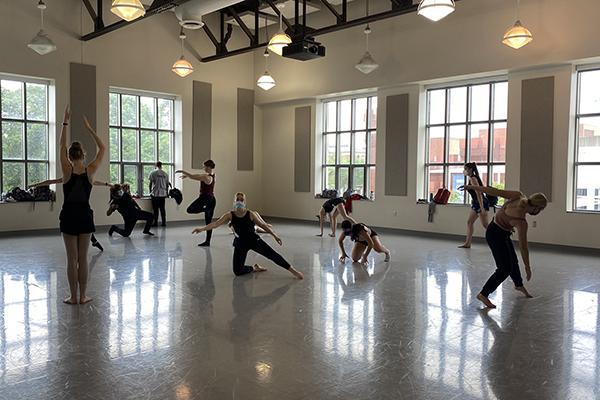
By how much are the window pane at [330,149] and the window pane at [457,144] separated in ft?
10.8

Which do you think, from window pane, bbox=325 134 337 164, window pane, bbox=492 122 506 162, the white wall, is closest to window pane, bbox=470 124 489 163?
window pane, bbox=492 122 506 162

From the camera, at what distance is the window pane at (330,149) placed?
554 inches

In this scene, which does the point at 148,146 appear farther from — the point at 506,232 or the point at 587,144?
the point at 506,232

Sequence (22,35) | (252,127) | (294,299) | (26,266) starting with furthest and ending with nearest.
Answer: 1. (252,127)
2. (22,35)
3. (26,266)
4. (294,299)

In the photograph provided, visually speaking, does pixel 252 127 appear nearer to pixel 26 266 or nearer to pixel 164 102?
pixel 164 102

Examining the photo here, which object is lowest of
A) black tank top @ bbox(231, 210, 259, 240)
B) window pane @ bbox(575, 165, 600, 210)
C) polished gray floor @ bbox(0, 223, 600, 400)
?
polished gray floor @ bbox(0, 223, 600, 400)

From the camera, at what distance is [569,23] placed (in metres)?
9.29

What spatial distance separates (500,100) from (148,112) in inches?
325

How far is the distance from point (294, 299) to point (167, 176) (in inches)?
331

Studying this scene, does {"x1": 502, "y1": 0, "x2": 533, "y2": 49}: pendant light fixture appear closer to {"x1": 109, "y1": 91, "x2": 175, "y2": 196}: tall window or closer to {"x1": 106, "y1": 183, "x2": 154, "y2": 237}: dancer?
{"x1": 106, "y1": 183, "x2": 154, "y2": 237}: dancer

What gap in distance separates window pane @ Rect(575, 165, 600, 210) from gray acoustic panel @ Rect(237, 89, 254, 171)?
8.50m

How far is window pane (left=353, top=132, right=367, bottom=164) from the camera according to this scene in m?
13.3

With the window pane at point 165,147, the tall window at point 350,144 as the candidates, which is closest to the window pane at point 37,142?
the window pane at point 165,147

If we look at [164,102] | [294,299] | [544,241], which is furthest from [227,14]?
[294,299]
